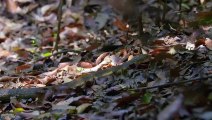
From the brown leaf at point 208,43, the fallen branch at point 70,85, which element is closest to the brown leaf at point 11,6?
the fallen branch at point 70,85

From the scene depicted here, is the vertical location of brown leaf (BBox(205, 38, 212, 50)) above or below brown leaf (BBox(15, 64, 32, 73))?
above

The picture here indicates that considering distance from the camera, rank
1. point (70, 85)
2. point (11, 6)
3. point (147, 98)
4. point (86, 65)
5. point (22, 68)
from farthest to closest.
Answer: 1. point (11, 6)
2. point (22, 68)
3. point (86, 65)
4. point (70, 85)
5. point (147, 98)

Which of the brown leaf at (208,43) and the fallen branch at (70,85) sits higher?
the brown leaf at (208,43)

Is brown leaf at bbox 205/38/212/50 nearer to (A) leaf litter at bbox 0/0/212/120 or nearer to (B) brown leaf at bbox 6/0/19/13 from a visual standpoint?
(A) leaf litter at bbox 0/0/212/120

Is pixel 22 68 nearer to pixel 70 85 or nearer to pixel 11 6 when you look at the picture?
pixel 70 85

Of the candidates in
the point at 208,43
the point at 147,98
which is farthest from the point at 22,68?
the point at 147,98

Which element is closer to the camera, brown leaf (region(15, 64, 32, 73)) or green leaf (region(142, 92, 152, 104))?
green leaf (region(142, 92, 152, 104))

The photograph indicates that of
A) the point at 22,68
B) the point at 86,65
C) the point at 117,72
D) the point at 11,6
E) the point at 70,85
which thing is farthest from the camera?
the point at 11,6

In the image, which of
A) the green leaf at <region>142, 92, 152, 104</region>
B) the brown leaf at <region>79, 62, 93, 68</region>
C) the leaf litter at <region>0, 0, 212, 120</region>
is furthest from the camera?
the brown leaf at <region>79, 62, 93, 68</region>

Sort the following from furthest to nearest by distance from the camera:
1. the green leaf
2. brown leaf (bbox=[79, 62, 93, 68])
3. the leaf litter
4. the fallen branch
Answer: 1. brown leaf (bbox=[79, 62, 93, 68])
2. the fallen branch
3. the green leaf
4. the leaf litter

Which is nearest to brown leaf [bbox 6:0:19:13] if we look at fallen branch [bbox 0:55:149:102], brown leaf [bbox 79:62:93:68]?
brown leaf [bbox 79:62:93:68]

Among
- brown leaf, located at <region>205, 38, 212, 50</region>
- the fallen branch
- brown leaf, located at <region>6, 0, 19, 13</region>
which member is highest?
brown leaf, located at <region>6, 0, 19, 13</region>

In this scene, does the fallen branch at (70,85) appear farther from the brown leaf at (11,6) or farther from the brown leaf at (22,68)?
the brown leaf at (11,6)

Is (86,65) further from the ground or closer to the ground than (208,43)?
closer to the ground
